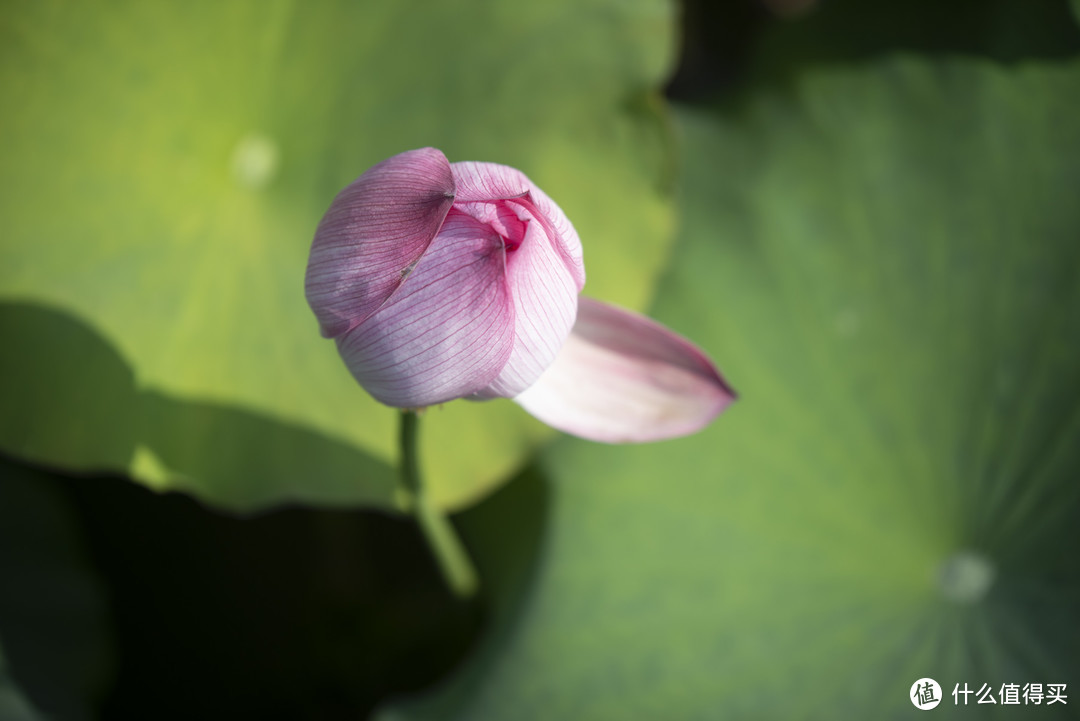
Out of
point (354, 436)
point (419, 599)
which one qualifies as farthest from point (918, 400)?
point (419, 599)

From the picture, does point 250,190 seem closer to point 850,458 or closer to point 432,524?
point 432,524

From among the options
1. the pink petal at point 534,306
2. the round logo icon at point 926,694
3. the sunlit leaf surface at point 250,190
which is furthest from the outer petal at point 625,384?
the round logo icon at point 926,694

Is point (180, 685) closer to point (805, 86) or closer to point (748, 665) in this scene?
point (748, 665)

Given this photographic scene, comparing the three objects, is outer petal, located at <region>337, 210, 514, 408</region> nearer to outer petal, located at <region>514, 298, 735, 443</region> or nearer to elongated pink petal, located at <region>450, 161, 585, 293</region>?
elongated pink petal, located at <region>450, 161, 585, 293</region>

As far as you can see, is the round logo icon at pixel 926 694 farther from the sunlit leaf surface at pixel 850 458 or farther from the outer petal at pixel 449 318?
the outer petal at pixel 449 318

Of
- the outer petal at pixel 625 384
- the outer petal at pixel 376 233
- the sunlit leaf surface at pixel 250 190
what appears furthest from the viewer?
the sunlit leaf surface at pixel 250 190

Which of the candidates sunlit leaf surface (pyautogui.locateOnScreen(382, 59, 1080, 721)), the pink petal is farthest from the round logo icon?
the pink petal
